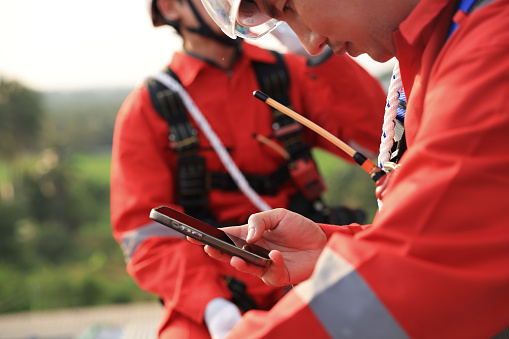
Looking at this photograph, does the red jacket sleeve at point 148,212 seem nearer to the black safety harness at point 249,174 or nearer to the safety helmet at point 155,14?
the black safety harness at point 249,174

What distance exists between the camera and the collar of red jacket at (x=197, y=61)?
1959mm

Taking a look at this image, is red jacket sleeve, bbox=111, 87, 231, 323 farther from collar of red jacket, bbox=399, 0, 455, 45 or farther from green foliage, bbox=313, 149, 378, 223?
green foliage, bbox=313, 149, 378, 223

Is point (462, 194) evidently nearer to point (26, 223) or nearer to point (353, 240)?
point (353, 240)

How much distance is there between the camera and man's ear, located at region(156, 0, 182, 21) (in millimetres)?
2007

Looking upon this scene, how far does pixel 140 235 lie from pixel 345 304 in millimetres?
1288

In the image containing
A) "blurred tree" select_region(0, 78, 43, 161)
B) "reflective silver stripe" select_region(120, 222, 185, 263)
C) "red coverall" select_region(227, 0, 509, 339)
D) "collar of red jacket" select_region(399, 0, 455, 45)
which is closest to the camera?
"red coverall" select_region(227, 0, 509, 339)

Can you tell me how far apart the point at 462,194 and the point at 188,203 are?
137 cm

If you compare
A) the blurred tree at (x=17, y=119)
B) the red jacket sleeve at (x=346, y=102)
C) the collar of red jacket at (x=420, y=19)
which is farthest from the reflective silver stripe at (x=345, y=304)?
the blurred tree at (x=17, y=119)

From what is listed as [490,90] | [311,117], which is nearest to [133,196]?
[311,117]

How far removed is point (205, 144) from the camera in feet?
6.31

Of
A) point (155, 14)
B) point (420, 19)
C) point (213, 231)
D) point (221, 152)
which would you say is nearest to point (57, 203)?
point (155, 14)

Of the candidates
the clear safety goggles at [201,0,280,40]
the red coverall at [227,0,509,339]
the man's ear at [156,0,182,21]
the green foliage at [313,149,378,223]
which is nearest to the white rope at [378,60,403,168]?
the clear safety goggles at [201,0,280,40]

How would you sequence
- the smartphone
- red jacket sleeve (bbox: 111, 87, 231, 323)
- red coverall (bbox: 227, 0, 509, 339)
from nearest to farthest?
red coverall (bbox: 227, 0, 509, 339), the smartphone, red jacket sleeve (bbox: 111, 87, 231, 323)

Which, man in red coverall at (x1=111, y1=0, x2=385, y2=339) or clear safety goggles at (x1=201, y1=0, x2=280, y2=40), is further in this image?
man in red coverall at (x1=111, y1=0, x2=385, y2=339)
